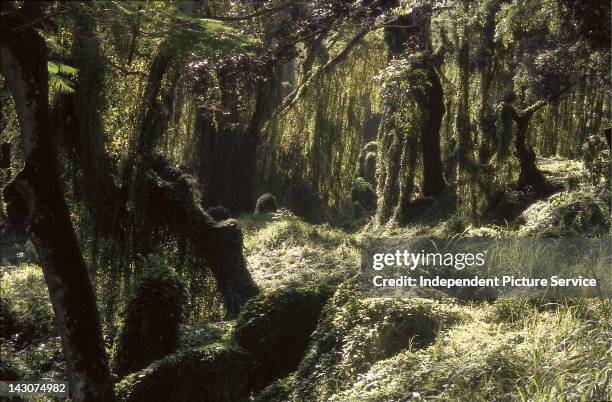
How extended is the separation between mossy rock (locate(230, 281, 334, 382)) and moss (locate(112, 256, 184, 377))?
1.07 meters

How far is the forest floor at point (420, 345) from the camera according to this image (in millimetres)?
5363

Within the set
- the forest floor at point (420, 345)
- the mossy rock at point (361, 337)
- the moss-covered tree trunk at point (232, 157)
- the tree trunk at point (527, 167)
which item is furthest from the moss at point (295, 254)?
the moss-covered tree trunk at point (232, 157)

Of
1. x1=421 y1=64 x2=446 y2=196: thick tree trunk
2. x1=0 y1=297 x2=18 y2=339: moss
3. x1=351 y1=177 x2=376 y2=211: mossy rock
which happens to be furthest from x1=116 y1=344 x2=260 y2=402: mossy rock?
x1=351 y1=177 x2=376 y2=211: mossy rock

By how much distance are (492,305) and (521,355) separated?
2.04m

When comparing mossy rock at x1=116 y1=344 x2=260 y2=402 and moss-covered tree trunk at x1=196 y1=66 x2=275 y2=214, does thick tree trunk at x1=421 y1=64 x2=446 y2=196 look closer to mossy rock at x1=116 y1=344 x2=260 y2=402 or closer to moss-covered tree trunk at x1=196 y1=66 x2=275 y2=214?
moss-covered tree trunk at x1=196 y1=66 x2=275 y2=214

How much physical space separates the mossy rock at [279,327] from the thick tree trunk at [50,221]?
6.05 ft

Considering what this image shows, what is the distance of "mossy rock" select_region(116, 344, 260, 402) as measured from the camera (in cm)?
739

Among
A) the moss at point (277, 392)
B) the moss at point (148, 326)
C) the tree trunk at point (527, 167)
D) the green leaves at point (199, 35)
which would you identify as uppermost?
the green leaves at point (199, 35)

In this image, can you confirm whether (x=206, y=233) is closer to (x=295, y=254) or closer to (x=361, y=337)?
(x=295, y=254)

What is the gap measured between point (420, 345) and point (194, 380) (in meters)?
2.16

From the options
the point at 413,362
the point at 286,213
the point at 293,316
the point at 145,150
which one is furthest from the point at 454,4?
the point at 286,213

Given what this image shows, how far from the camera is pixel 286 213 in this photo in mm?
21938

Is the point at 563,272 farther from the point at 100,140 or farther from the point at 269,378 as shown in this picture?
the point at 100,140

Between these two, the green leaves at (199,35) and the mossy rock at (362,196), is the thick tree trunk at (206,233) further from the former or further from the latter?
the mossy rock at (362,196)
